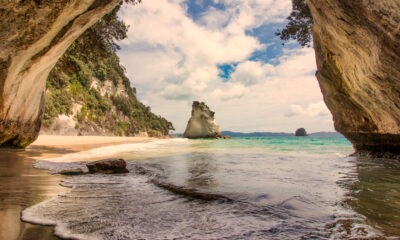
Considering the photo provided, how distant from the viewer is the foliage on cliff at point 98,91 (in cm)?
1342

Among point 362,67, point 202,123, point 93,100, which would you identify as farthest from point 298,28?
point 202,123

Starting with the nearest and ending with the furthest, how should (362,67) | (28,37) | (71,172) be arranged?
(28,37) < (71,172) < (362,67)

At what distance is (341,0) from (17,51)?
8618 millimetres

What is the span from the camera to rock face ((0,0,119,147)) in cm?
550

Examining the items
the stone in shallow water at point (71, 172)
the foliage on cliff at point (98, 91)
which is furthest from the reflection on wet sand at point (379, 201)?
the foliage on cliff at point (98, 91)

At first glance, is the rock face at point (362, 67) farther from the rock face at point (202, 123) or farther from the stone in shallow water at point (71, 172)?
the rock face at point (202, 123)

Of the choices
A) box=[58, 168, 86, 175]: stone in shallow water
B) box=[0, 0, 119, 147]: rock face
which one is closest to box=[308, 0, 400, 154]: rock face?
box=[0, 0, 119, 147]: rock face

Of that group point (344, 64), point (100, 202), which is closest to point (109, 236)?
point (100, 202)

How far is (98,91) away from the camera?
54.0m

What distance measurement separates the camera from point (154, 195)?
180 inches

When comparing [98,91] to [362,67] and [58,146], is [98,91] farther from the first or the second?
[362,67]

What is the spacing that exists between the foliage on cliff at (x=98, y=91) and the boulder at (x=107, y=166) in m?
8.08

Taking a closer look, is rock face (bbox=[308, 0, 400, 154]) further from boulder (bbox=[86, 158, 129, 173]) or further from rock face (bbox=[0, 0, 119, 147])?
boulder (bbox=[86, 158, 129, 173])

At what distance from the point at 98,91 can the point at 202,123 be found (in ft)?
107
